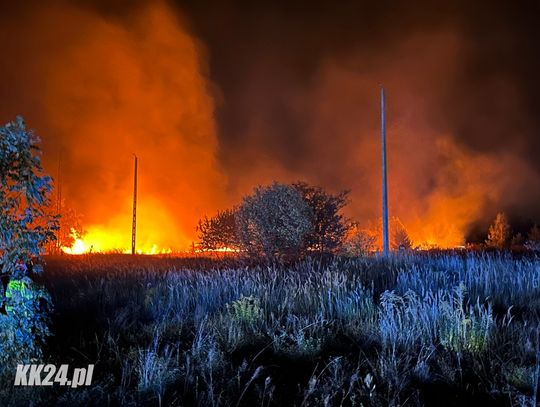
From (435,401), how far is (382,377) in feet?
1.45

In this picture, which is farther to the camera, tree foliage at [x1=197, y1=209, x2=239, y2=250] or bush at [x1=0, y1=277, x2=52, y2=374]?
tree foliage at [x1=197, y1=209, x2=239, y2=250]

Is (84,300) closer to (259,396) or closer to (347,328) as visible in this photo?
(347,328)

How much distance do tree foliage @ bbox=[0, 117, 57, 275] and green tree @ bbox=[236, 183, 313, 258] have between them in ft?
41.0

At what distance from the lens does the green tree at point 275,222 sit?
16.5 metres

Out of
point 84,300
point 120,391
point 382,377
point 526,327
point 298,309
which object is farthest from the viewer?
point 84,300

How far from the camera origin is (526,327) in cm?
553

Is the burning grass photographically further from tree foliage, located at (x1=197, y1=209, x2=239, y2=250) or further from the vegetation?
tree foliage, located at (x1=197, y1=209, x2=239, y2=250)

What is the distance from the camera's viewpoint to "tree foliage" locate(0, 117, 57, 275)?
391cm

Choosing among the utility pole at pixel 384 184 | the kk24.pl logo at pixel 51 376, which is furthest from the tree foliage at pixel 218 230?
the kk24.pl logo at pixel 51 376

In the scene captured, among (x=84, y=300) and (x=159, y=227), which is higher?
(x=159, y=227)

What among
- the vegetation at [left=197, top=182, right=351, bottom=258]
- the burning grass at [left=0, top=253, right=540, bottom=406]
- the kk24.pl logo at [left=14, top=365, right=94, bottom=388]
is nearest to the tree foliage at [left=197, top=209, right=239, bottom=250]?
the vegetation at [left=197, top=182, right=351, bottom=258]

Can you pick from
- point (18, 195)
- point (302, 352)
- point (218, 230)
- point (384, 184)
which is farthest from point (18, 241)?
point (218, 230)

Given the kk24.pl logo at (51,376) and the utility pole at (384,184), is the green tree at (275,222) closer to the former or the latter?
the utility pole at (384,184)

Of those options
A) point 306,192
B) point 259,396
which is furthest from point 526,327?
point 306,192
